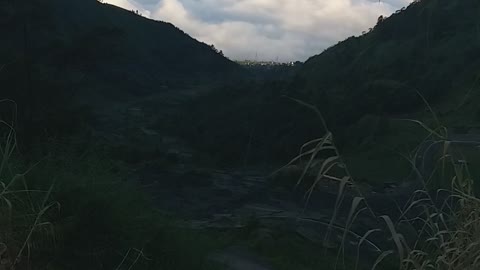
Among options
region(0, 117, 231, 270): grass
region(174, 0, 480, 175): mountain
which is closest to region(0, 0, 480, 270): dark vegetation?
region(0, 117, 231, 270): grass

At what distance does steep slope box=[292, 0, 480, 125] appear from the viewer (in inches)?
2007

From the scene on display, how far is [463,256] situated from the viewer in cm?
256

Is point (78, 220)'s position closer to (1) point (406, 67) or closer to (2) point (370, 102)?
(2) point (370, 102)

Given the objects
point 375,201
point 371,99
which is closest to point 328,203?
point 375,201

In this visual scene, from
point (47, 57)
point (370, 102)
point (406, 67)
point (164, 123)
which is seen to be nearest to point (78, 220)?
point (47, 57)

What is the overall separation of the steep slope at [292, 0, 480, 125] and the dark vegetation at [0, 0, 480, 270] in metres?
0.16

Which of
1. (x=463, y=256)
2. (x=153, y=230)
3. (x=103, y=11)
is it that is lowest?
(x=153, y=230)

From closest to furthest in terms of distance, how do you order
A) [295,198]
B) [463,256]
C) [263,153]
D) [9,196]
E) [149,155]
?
[463,256] → [9,196] → [295,198] → [149,155] → [263,153]

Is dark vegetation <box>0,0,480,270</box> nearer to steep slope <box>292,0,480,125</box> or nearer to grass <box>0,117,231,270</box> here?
grass <box>0,117,231,270</box>

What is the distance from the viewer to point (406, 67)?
5741 cm

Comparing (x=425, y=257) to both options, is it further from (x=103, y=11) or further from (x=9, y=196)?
(x=103, y=11)

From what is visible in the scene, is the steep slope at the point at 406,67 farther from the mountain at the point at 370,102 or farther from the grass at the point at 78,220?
the grass at the point at 78,220

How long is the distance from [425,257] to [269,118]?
173ft

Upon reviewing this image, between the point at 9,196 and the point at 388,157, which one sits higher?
the point at 9,196
